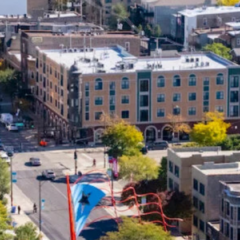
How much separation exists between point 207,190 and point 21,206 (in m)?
14.4

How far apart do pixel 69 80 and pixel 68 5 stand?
49.3 meters

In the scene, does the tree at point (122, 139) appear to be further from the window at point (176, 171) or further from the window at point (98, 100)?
the window at point (176, 171)

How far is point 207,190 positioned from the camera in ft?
250

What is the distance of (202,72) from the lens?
105562 mm

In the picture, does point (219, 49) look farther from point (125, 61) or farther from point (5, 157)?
point (5, 157)

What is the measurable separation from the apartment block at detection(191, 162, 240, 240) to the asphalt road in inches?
201

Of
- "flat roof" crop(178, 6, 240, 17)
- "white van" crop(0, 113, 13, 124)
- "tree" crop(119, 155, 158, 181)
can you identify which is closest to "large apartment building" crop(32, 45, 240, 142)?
"white van" crop(0, 113, 13, 124)

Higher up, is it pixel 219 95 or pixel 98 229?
pixel 219 95

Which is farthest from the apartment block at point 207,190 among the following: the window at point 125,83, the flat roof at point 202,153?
the window at point 125,83

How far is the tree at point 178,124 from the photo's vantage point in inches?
4109

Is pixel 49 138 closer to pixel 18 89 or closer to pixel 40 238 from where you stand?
pixel 18 89

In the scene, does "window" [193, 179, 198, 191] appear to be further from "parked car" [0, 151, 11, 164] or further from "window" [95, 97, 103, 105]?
"window" [95, 97, 103, 105]

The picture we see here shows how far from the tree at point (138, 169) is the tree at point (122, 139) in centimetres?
626

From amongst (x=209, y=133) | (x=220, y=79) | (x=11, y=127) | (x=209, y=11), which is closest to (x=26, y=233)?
(x=209, y=133)
